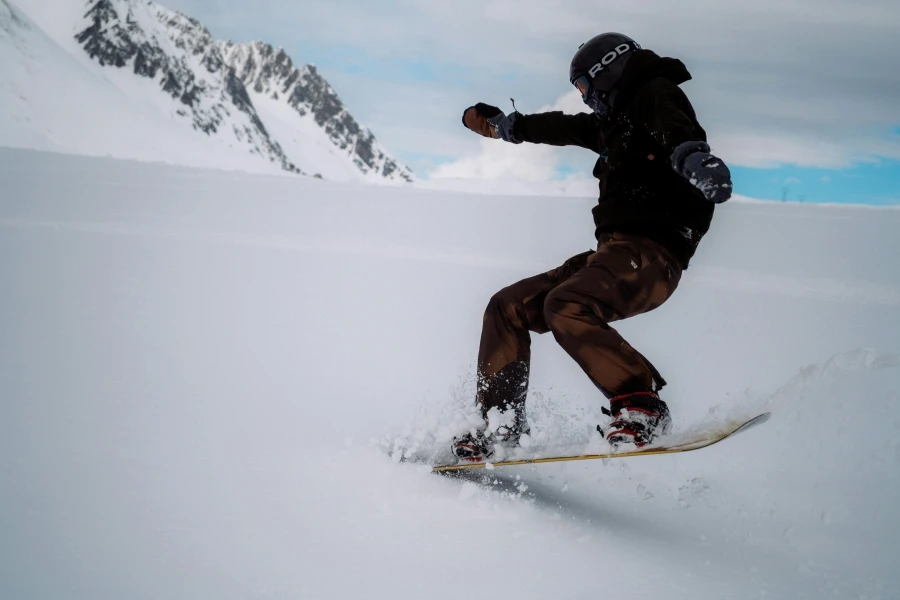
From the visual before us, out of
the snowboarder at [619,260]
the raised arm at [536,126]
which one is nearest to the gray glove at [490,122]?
the raised arm at [536,126]

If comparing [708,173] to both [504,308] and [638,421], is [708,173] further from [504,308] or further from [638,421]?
[504,308]

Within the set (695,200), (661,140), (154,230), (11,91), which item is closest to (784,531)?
(695,200)

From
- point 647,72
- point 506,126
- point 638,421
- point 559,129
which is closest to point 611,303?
point 638,421

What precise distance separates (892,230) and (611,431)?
1022 centimetres

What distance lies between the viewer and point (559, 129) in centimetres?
312

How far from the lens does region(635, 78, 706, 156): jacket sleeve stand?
2.34 meters

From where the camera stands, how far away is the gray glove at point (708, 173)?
2125 millimetres

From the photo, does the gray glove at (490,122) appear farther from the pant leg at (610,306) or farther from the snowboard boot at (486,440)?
the snowboard boot at (486,440)

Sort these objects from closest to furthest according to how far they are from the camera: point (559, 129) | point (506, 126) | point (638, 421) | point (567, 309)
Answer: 1. point (638, 421)
2. point (567, 309)
3. point (559, 129)
4. point (506, 126)

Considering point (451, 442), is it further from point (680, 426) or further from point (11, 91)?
point (11, 91)

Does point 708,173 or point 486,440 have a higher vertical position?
point 708,173

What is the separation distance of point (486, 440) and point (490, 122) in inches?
59.9

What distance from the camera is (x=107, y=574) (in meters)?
1.81

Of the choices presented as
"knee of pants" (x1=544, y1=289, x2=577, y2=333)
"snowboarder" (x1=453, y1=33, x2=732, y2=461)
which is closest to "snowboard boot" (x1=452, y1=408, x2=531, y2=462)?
"snowboarder" (x1=453, y1=33, x2=732, y2=461)
